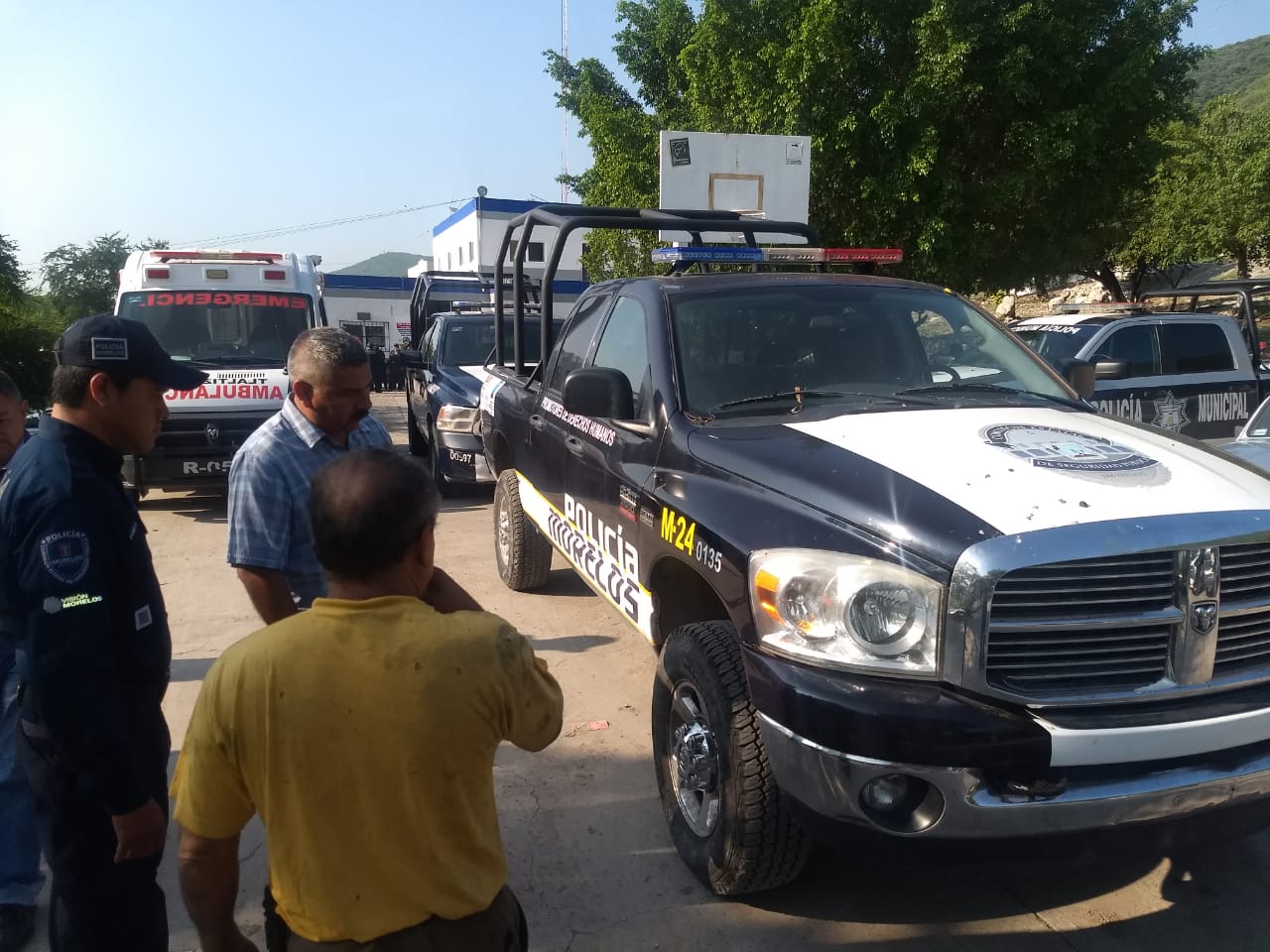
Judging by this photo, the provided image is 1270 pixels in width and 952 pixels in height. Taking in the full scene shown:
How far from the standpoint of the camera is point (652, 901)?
120 inches

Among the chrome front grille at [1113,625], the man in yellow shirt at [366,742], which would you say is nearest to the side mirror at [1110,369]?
the chrome front grille at [1113,625]

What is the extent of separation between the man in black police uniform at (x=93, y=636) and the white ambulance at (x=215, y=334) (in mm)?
6820

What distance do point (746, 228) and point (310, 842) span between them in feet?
15.9

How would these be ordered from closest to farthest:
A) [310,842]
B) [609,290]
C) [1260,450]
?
[310,842]
[609,290]
[1260,450]

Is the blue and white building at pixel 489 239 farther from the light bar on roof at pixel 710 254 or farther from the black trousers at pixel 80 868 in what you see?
the black trousers at pixel 80 868

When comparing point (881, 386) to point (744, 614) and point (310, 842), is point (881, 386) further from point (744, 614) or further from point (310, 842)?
point (310, 842)

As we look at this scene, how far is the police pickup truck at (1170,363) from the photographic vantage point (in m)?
8.97

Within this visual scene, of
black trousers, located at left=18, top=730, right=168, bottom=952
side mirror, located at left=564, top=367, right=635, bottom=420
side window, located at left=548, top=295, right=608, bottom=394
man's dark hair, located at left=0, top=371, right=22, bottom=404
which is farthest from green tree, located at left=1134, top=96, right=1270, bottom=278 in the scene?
black trousers, located at left=18, top=730, right=168, bottom=952

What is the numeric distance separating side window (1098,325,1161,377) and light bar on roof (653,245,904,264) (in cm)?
478

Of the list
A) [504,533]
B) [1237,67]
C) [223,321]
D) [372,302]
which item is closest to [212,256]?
[223,321]

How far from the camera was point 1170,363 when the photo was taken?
9.25 metres

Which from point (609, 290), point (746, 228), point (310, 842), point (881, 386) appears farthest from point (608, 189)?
point (310, 842)

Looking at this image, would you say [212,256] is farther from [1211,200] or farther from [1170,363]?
[1211,200]

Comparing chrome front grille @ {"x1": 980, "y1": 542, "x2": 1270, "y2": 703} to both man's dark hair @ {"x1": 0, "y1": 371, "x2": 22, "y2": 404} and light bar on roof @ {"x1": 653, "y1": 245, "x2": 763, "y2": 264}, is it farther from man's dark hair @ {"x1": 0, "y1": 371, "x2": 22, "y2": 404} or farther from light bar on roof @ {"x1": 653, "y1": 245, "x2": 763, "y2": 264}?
light bar on roof @ {"x1": 653, "y1": 245, "x2": 763, "y2": 264}
